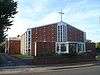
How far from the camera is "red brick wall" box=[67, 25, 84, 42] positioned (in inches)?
1999

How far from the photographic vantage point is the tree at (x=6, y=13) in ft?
90.2

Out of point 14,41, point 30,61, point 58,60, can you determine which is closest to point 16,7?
point 30,61

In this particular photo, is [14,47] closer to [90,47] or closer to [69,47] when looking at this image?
[69,47]

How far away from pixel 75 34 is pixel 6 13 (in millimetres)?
25011

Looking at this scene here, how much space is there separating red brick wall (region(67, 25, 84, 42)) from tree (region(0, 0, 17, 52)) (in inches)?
910

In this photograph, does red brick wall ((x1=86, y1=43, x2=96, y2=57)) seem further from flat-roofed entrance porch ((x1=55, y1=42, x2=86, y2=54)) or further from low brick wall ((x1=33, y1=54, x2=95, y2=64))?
low brick wall ((x1=33, y1=54, x2=95, y2=64))

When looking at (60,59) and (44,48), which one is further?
(44,48)

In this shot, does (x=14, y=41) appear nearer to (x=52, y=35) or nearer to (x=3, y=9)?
(x=52, y=35)

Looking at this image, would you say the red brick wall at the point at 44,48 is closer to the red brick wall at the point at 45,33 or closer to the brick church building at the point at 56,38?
the brick church building at the point at 56,38

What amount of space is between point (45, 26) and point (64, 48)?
17.5 feet

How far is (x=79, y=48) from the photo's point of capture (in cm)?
4788

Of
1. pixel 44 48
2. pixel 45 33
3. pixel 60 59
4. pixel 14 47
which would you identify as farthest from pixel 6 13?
pixel 14 47

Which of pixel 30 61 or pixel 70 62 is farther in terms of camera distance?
pixel 70 62

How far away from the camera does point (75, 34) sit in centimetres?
5150
